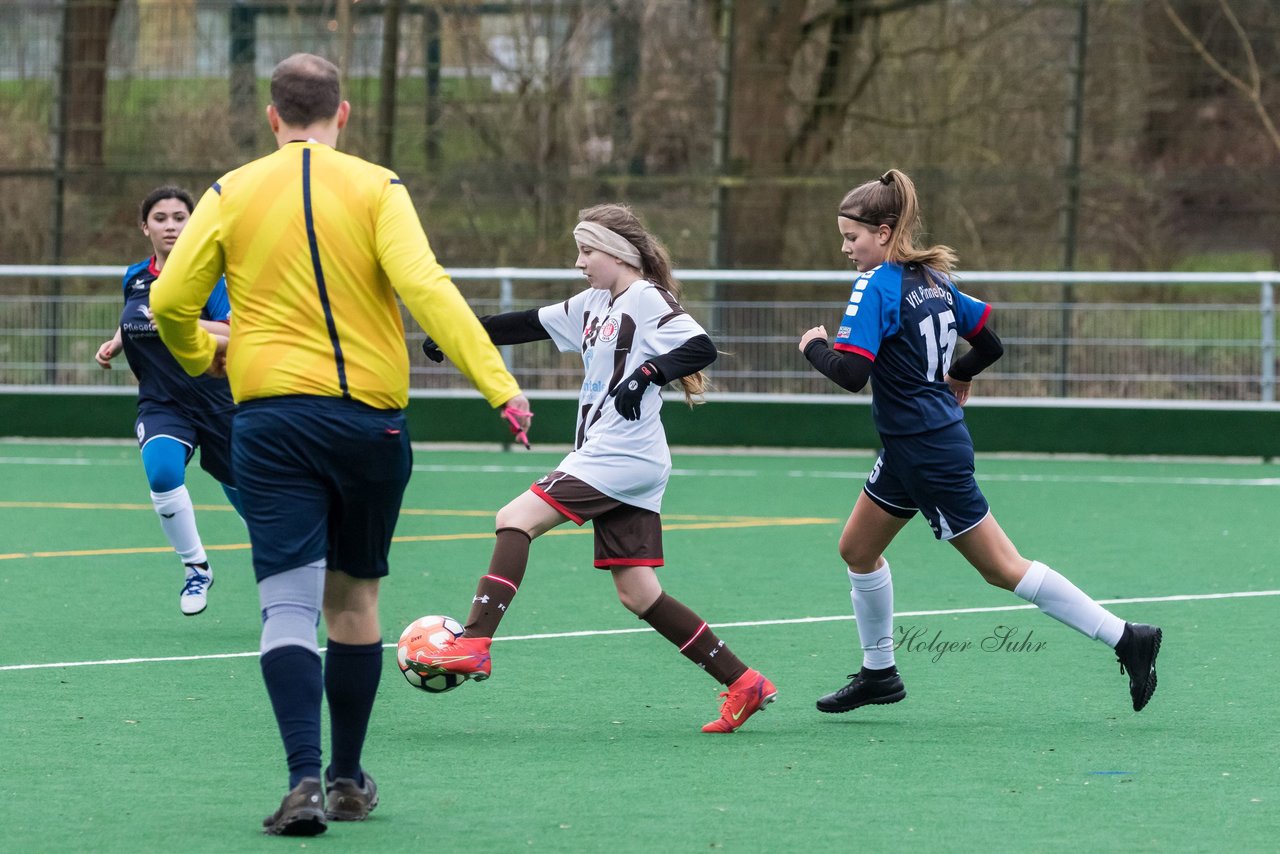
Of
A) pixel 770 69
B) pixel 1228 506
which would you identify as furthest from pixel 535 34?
pixel 1228 506

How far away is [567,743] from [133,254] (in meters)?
12.3

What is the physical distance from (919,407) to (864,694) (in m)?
0.98

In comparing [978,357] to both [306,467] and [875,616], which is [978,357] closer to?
[875,616]

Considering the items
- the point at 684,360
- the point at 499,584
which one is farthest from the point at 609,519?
the point at 684,360

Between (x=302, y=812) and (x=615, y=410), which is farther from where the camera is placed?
(x=615, y=410)

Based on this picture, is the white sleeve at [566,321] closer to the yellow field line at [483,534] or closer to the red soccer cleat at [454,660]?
the red soccer cleat at [454,660]

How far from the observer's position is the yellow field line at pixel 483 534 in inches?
394

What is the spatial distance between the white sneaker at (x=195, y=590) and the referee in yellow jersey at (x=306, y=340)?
3.33m

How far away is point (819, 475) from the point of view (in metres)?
14.0

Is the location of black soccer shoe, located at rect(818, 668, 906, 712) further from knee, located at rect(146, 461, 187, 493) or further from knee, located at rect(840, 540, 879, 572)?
knee, located at rect(146, 461, 187, 493)

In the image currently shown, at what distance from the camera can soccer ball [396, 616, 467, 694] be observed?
5691 mm

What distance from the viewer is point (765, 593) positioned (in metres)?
8.82

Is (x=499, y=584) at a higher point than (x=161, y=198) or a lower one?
lower

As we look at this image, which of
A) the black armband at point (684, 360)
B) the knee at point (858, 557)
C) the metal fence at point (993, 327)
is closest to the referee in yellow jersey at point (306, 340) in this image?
the black armband at point (684, 360)
